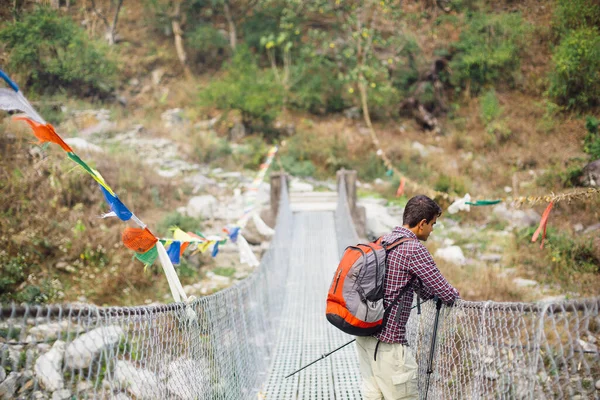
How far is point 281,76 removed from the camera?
14211 mm

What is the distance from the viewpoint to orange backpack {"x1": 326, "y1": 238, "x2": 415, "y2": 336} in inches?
65.1

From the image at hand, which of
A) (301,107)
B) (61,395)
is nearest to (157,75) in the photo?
(301,107)

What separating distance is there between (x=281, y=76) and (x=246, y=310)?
39.3 feet

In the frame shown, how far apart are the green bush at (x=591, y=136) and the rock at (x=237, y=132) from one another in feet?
26.5

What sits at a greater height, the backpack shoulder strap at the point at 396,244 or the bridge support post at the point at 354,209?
the backpack shoulder strap at the point at 396,244

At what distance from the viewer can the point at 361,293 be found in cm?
166

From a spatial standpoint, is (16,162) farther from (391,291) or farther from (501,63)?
(501,63)

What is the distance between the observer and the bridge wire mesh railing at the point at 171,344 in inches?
56.2

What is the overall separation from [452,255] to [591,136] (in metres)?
4.86

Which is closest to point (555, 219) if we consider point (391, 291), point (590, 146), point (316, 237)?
point (590, 146)

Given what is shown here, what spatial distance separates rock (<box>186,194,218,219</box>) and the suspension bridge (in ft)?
8.81

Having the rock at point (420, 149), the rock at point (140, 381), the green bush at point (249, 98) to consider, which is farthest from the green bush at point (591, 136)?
the rock at point (140, 381)

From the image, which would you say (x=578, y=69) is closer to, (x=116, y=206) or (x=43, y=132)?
(x=116, y=206)

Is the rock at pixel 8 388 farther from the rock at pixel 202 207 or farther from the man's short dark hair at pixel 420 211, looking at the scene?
the rock at pixel 202 207
